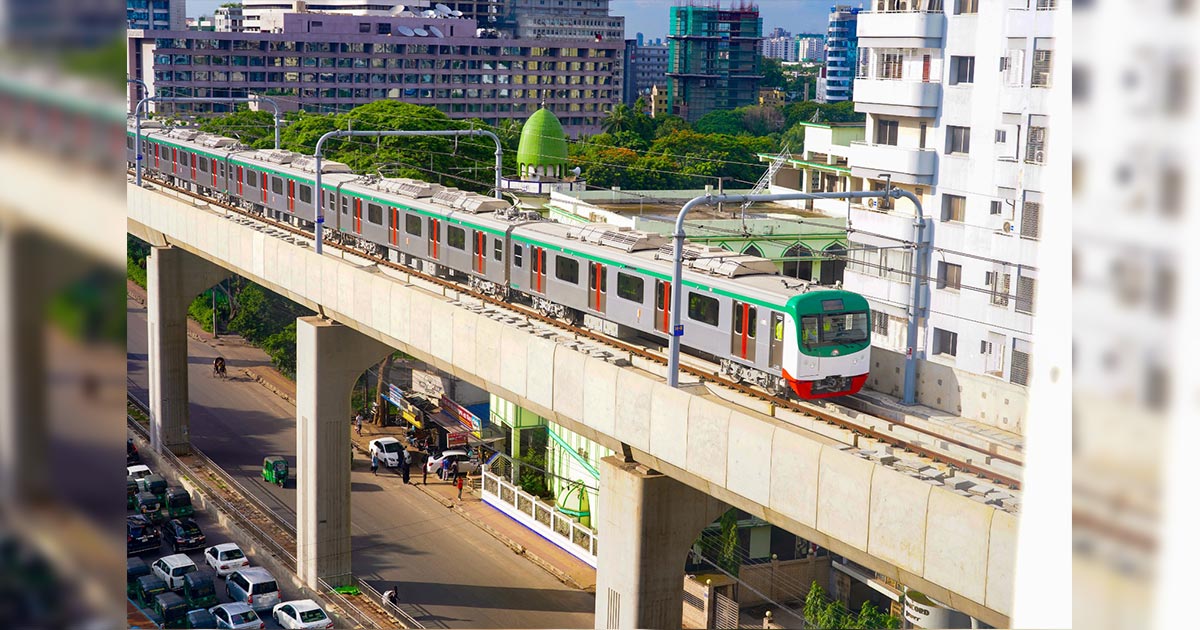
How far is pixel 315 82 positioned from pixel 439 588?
67.7m

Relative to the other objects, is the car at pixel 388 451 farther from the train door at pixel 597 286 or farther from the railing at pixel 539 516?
the train door at pixel 597 286

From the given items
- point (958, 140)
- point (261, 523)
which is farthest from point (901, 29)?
point (261, 523)

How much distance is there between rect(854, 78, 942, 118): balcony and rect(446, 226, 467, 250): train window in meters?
10.6

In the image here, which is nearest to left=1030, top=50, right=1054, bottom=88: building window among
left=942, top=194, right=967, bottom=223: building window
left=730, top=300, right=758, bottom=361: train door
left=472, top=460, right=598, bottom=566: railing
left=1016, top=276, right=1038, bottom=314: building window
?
left=942, top=194, right=967, bottom=223: building window

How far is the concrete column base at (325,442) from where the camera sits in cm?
2295

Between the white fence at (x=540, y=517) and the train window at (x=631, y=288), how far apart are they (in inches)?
269

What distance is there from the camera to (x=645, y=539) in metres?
15.3

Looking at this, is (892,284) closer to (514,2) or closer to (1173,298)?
(1173,298)

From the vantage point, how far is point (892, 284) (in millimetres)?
28312

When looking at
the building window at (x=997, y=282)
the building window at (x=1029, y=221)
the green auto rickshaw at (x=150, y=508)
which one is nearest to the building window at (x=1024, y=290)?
the building window at (x=997, y=282)

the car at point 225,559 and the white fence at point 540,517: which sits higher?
the white fence at point 540,517

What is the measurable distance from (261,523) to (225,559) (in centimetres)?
268

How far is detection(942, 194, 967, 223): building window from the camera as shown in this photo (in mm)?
26609

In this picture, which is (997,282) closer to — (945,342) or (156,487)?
(945,342)
